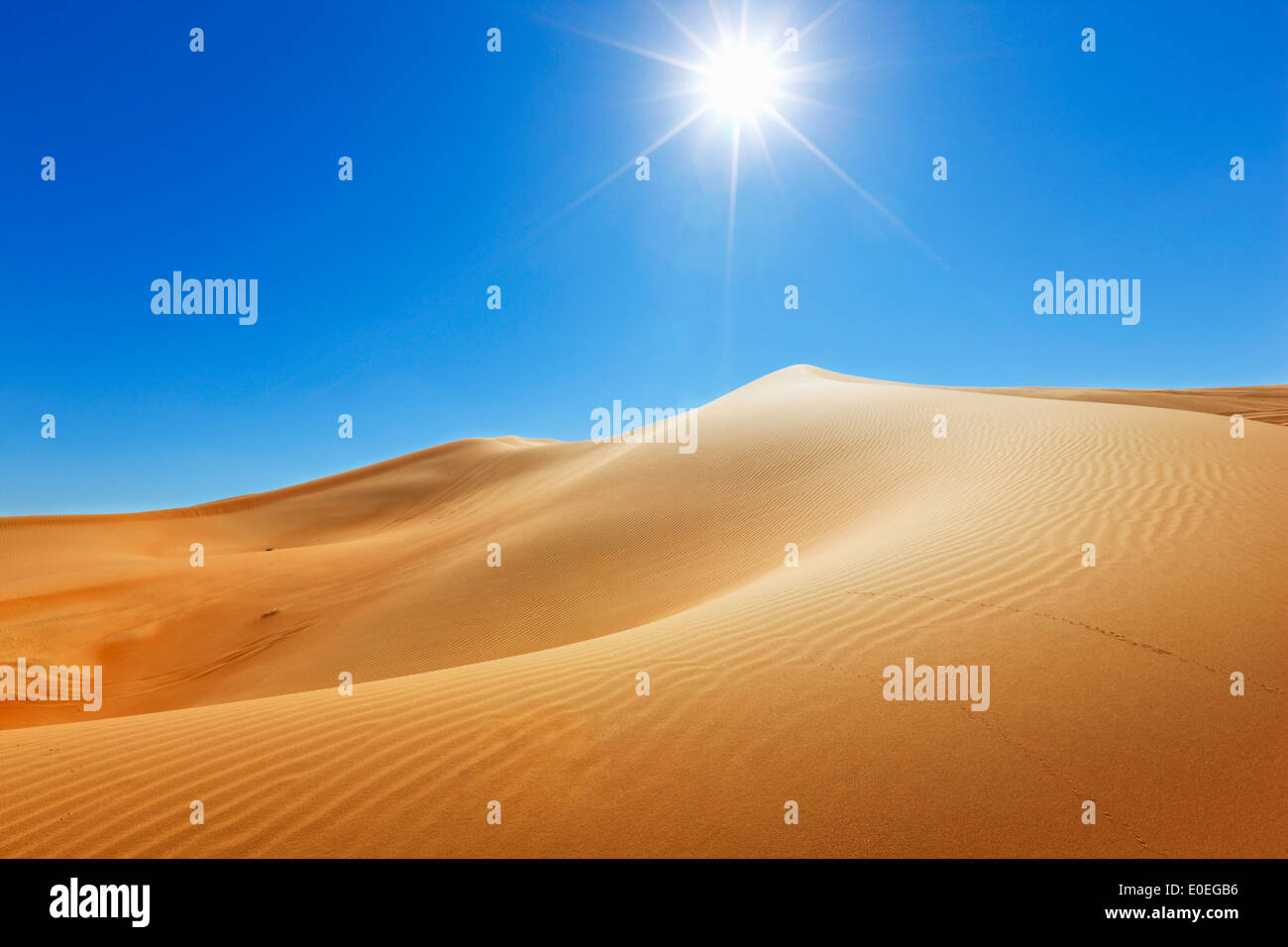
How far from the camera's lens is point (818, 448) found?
51.1ft

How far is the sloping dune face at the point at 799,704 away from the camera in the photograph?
282 cm

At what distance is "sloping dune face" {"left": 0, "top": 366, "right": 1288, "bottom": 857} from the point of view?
2818mm

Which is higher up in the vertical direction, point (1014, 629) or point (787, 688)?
point (1014, 629)

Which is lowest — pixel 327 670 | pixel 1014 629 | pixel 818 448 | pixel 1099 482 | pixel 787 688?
pixel 327 670

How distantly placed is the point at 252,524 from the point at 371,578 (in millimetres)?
19312

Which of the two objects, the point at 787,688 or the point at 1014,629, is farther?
the point at 1014,629

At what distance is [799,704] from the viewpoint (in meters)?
3.78
